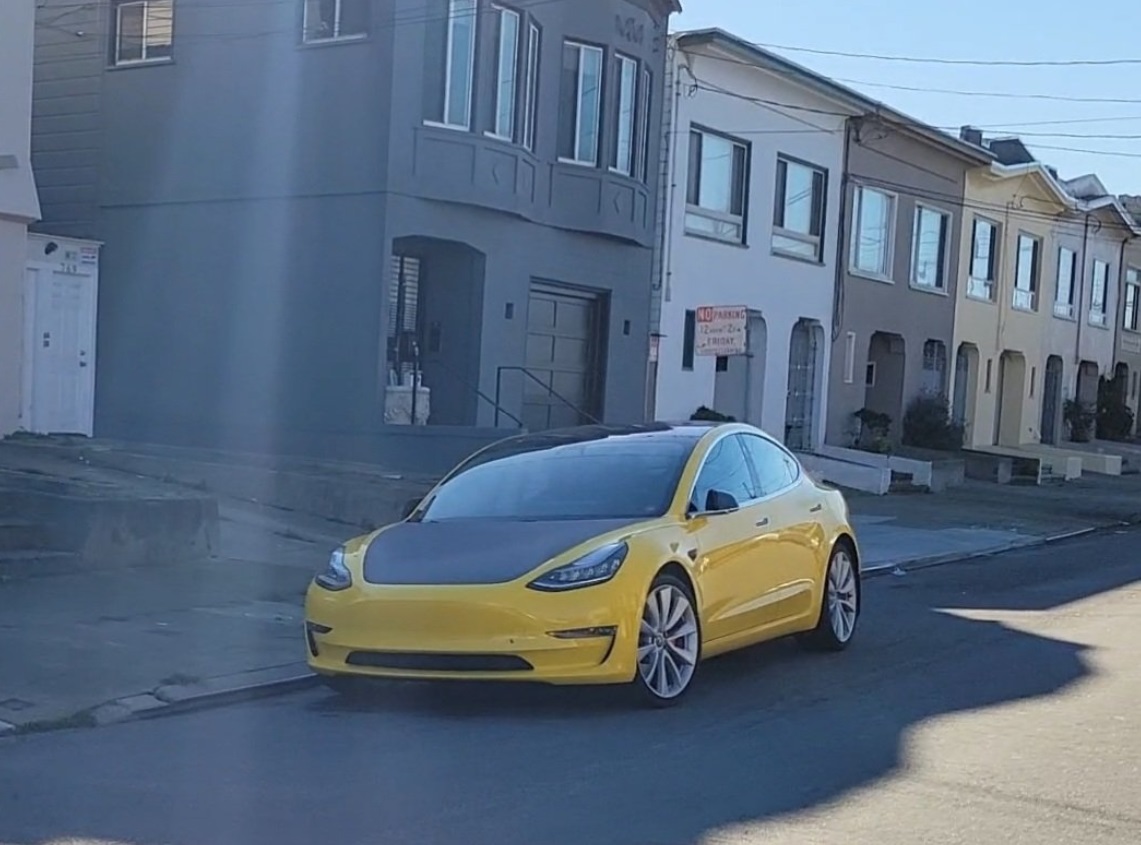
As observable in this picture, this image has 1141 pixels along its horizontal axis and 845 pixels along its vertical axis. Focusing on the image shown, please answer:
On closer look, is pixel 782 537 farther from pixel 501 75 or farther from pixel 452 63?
pixel 501 75

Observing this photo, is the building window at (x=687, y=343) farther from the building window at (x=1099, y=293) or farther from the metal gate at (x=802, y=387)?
the building window at (x=1099, y=293)

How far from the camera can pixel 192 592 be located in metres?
12.3

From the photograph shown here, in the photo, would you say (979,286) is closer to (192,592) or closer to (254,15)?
(254,15)

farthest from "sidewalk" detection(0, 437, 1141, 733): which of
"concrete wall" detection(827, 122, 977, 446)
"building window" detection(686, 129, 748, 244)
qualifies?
"concrete wall" detection(827, 122, 977, 446)

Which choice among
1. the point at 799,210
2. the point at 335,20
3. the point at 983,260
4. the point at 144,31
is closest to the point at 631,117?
the point at 335,20

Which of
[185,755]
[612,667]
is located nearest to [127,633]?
[185,755]

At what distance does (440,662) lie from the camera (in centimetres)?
817

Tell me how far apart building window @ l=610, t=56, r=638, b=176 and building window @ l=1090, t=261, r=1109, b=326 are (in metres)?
23.4

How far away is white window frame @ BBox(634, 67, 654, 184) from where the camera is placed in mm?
22844

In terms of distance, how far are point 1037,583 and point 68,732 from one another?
10092 mm

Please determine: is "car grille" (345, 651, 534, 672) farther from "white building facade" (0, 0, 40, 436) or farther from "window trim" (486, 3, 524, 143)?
"window trim" (486, 3, 524, 143)

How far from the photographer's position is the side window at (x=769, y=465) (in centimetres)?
1012

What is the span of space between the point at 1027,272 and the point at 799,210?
1251cm

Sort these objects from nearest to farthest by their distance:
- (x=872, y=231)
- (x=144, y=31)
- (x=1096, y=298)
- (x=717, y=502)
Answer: (x=717, y=502) < (x=144, y=31) < (x=872, y=231) < (x=1096, y=298)
